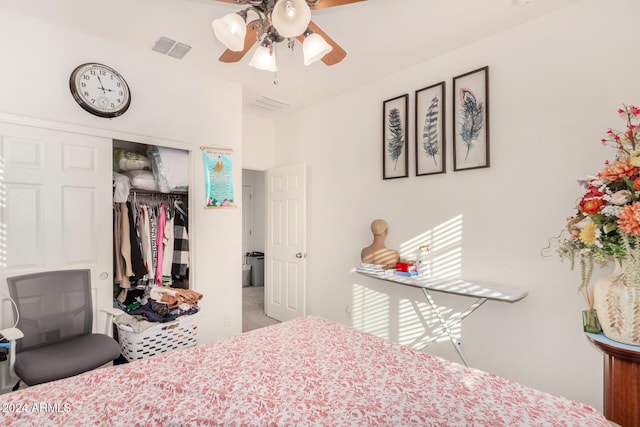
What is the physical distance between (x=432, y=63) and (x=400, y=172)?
1.00m

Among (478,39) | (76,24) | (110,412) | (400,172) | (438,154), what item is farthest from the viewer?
(400,172)

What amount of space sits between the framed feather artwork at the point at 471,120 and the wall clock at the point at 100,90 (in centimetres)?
275

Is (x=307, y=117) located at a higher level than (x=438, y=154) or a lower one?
higher

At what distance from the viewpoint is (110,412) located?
1.04 m

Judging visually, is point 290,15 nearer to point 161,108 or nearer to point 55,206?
point 161,108

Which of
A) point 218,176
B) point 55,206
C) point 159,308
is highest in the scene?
point 218,176

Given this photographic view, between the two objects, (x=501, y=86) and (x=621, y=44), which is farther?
(x=501, y=86)

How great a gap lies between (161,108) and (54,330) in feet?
6.28

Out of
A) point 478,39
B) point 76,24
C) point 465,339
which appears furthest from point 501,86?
point 76,24

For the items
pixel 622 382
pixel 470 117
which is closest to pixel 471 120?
pixel 470 117

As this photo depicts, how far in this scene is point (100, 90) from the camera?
2.51 meters

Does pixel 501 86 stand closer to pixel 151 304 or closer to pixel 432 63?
pixel 432 63

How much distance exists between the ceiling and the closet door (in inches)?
33.0

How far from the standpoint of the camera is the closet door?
2.16m
